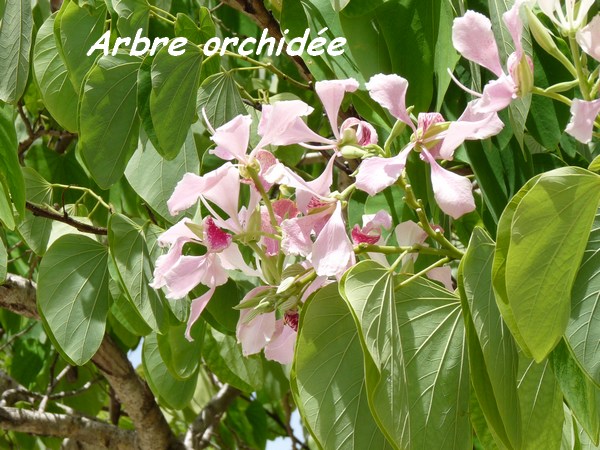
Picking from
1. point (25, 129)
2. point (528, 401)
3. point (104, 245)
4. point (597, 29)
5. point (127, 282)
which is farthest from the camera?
point (25, 129)

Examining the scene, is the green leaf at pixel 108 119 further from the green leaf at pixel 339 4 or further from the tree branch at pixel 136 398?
the tree branch at pixel 136 398

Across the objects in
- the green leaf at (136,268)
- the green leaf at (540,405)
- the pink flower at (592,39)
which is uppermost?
the pink flower at (592,39)

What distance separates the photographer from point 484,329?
1.95 feet

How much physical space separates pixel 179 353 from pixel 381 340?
0.60m

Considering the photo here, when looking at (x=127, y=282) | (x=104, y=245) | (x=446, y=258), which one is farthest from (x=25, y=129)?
(x=446, y=258)

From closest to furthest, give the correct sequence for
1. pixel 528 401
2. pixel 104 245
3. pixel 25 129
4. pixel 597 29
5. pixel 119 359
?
1. pixel 597 29
2. pixel 528 401
3. pixel 104 245
4. pixel 119 359
5. pixel 25 129

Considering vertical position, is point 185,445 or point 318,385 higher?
point 318,385

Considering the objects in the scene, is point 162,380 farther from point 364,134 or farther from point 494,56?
point 494,56

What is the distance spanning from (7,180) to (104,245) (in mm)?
144

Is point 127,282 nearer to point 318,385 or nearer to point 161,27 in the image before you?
point 161,27

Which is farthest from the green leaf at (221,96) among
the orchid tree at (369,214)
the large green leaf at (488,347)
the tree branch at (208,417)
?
the tree branch at (208,417)

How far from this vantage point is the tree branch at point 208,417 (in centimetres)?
186

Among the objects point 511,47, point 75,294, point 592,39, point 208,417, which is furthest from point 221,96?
point 208,417

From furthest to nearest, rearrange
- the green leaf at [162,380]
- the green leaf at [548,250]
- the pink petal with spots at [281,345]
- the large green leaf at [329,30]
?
the green leaf at [162,380]
the large green leaf at [329,30]
the pink petal with spots at [281,345]
the green leaf at [548,250]
